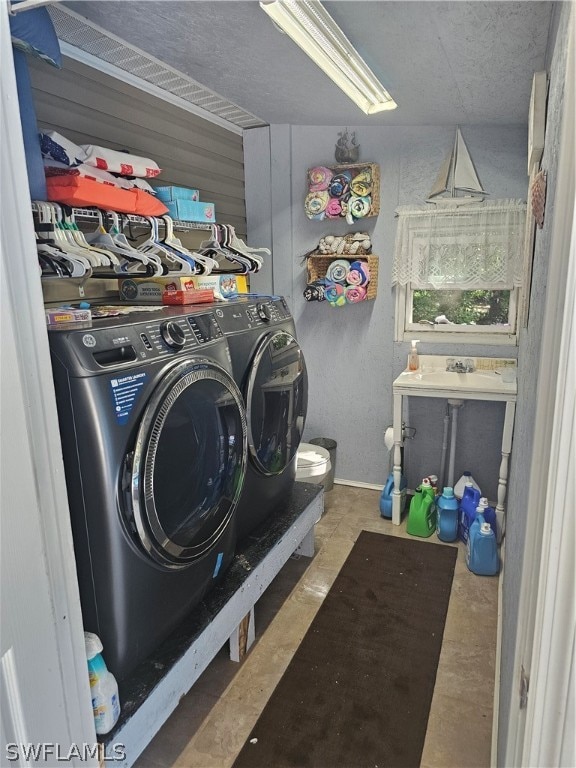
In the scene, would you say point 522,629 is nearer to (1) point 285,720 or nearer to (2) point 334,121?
(1) point 285,720

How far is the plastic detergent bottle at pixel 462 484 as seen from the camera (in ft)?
10.7

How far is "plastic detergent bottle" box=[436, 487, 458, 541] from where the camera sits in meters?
3.10

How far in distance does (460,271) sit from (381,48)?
64.8 inches

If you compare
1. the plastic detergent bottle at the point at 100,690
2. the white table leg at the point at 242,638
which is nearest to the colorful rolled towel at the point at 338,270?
the white table leg at the point at 242,638

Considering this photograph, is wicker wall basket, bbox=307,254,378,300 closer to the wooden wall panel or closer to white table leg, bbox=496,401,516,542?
the wooden wall panel

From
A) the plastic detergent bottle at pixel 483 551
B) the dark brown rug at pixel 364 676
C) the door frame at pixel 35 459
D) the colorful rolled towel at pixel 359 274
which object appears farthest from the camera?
the colorful rolled towel at pixel 359 274

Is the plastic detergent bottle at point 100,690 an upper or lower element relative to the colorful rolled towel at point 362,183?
lower

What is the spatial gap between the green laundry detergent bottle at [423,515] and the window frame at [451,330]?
1.01 meters

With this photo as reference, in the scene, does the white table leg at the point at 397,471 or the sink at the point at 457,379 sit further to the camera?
the white table leg at the point at 397,471

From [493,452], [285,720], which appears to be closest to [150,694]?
[285,720]

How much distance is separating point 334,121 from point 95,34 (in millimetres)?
1619

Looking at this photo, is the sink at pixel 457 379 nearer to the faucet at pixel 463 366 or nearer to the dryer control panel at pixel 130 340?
the faucet at pixel 463 366

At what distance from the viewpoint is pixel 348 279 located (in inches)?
136

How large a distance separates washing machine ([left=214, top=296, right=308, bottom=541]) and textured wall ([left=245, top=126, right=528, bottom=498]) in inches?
43.8
